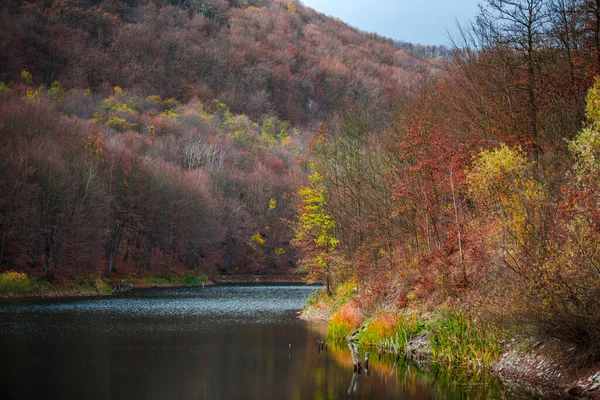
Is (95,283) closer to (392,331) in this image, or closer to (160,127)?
(392,331)

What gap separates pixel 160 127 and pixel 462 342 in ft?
267

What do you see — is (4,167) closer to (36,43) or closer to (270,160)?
(270,160)

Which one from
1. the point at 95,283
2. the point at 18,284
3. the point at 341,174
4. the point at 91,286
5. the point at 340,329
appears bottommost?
the point at 91,286

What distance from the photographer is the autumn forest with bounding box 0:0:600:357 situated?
16.0 m

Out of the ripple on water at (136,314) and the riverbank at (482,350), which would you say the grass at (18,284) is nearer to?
the ripple on water at (136,314)

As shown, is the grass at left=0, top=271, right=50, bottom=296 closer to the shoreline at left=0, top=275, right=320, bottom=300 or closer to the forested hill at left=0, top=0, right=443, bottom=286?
the shoreline at left=0, top=275, right=320, bottom=300

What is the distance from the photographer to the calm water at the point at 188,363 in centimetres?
1677

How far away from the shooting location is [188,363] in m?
21.1

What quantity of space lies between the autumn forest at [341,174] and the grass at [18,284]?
7.38 feet

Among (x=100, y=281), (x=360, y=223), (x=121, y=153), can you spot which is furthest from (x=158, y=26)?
(x=360, y=223)

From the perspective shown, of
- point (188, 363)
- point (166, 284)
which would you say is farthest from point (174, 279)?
point (188, 363)

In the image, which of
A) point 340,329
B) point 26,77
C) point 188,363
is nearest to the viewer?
point 188,363

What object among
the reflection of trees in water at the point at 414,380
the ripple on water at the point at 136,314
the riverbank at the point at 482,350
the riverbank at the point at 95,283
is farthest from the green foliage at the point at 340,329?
the riverbank at the point at 95,283

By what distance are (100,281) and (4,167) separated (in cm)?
1319
